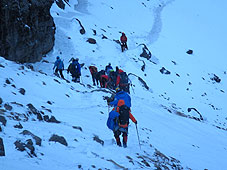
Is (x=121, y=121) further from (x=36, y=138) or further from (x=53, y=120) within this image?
(x=36, y=138)

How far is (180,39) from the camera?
34.1m

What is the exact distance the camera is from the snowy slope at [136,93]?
538cm

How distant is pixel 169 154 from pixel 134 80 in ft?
38.9

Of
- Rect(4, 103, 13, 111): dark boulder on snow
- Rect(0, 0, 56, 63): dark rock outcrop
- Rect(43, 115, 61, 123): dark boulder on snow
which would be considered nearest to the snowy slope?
Rect(4, 103, 13, 111): dark boulder on snow

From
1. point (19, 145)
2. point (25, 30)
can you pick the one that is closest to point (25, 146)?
point (19, 145)

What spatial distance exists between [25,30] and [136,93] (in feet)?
26.6

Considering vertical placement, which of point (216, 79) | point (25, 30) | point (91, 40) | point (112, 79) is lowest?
point (112, 79)

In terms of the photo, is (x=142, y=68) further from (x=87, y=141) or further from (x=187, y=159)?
(x=87, y=141)

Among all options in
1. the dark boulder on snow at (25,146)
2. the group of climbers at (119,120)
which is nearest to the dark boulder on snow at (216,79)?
the group of climbers at (119,120)

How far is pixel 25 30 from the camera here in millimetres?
15516

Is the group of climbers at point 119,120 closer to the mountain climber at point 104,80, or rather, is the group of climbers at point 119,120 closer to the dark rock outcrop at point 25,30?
the mountain climber at point 104,80

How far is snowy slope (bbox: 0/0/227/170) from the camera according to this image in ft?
17.6

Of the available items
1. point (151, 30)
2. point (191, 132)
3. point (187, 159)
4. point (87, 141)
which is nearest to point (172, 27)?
point (151, 30)

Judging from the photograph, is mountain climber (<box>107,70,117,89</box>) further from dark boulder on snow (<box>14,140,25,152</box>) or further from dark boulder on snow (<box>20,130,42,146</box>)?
dark boulder on snow (<box>14,140,25,152</box>)
